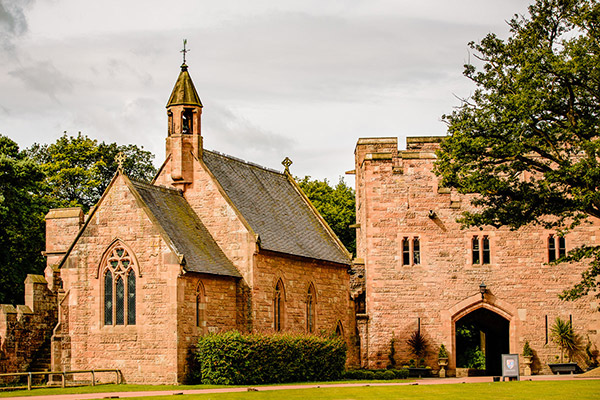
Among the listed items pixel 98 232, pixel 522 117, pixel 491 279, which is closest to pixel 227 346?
pixel 98 232

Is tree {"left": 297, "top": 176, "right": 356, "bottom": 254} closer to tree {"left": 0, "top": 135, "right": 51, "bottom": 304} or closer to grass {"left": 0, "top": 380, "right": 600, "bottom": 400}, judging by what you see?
tree {"left": 0, "top": 135, "right": 51, "bottom": 304}

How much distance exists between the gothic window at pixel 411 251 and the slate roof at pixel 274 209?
270cm

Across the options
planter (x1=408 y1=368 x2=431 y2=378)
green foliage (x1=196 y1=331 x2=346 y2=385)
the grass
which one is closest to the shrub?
planter (x1=408 y1=368 x2=431 y2=378)

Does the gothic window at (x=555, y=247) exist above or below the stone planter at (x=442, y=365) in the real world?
above

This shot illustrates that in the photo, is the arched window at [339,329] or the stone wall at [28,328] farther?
the arched window at [339,329]

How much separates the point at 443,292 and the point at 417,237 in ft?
9.23

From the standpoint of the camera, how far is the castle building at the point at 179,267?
32.6 m

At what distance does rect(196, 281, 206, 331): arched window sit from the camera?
33531 millimetres

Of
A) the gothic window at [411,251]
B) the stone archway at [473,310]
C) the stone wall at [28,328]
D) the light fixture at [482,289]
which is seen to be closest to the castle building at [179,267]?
the stone wall at [28,328]

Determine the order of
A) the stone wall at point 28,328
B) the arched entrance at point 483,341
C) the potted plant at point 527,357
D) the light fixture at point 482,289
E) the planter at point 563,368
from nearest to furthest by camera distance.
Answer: the stone wall at point 28,328
the planter at point 563,368
the potted plant at point 527,357
the light fixture at point 482,289
the arched entrance at point 483,341

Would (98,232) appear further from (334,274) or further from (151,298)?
(334,274)

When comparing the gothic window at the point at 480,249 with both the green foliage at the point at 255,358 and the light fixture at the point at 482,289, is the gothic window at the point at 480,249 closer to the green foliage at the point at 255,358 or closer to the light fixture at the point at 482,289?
the light fixture at the point at 482,289

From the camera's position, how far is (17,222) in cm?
4697

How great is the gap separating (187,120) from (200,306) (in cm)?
878
